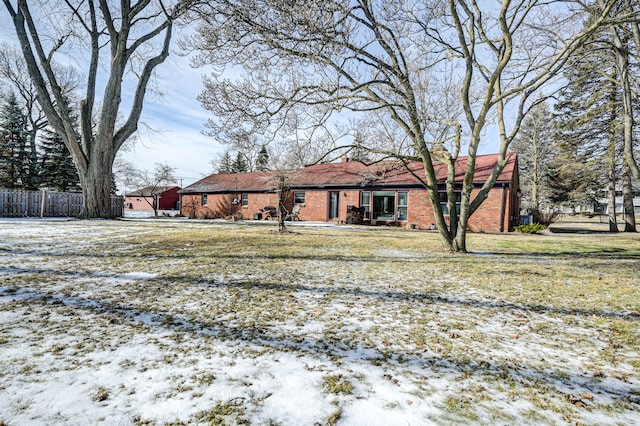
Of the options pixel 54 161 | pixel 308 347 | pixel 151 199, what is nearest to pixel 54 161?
pixel 54 161

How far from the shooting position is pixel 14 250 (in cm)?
599

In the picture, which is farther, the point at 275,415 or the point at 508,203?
the point at 508,203

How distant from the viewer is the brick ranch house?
53.2ft

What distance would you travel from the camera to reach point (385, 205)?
19422 mm

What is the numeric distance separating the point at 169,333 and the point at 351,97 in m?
5.80

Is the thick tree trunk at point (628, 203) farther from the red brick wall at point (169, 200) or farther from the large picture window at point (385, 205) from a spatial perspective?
the red brick wall at point (169, 200)

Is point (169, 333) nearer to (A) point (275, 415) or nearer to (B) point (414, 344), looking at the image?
(A) point (275, 415)

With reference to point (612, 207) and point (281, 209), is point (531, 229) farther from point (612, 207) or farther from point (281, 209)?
point (281, 209)

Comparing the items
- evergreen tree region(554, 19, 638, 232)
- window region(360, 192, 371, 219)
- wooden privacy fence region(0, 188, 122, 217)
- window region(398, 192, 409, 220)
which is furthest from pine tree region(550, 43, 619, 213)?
wooden privacy fence region(0, 188, 122, 217)

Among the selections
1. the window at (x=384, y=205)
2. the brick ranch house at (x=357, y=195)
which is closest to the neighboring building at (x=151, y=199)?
the brick ranch house at (x=357, y=195)

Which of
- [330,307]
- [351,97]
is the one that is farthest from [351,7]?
[330,307]

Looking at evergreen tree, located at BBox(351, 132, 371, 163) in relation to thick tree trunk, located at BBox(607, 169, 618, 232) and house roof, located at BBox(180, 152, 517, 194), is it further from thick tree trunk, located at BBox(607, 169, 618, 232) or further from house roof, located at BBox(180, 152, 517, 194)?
thick tree trunk, located at BBox(607, 169, 618, 232)

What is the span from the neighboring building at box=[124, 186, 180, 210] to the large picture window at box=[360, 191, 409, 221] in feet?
98.4

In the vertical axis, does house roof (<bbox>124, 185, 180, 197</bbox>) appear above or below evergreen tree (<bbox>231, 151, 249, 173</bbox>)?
below
